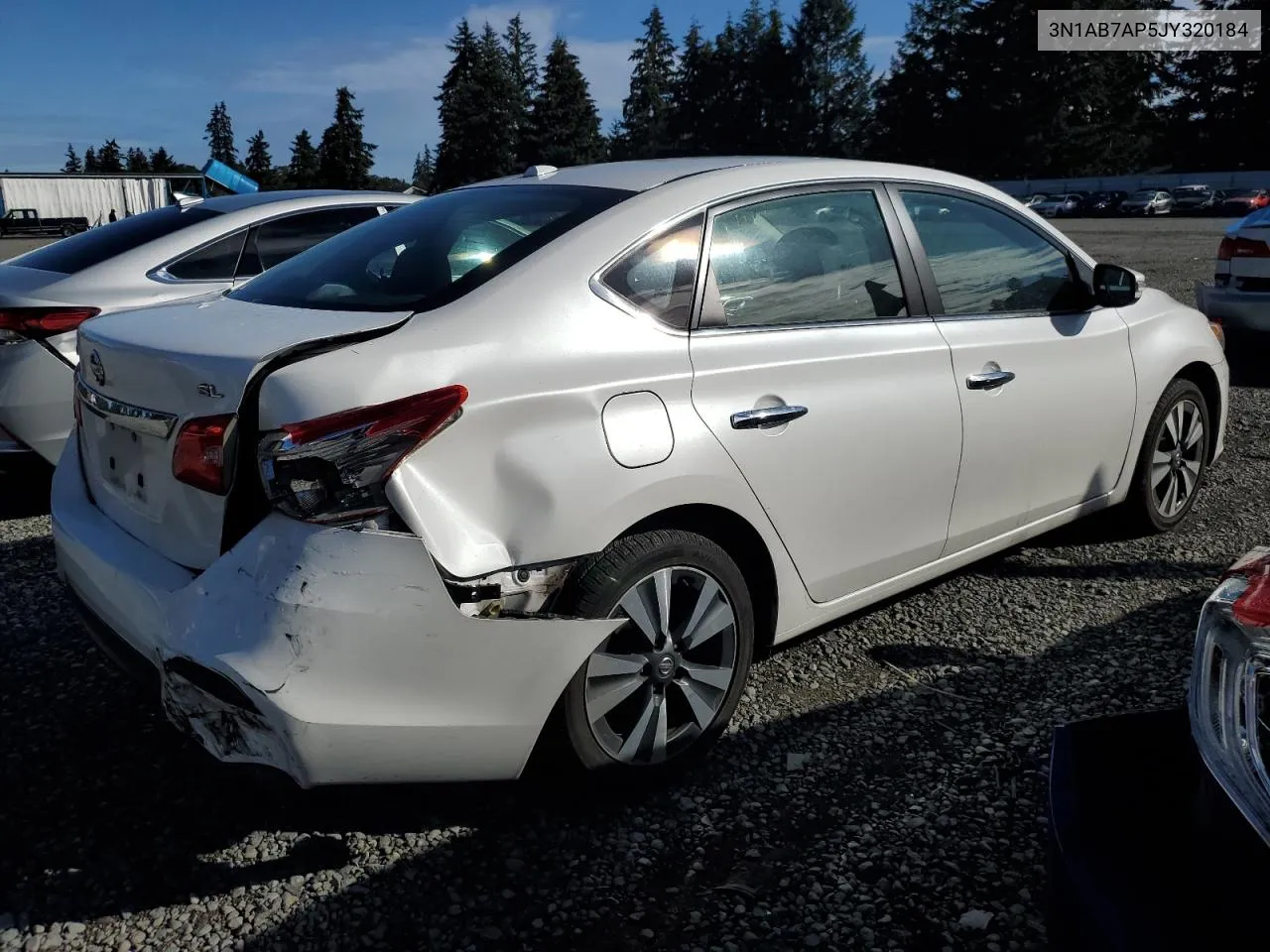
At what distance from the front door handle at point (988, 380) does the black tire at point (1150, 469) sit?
112cm

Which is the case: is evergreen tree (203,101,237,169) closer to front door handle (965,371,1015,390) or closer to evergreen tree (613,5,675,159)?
evergreen tree (613,5,675,159)

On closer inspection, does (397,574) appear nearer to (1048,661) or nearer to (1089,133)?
(1048,661)

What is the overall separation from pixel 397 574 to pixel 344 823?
0.89 meters

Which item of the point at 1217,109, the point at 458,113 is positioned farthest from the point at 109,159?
the point at 1217,109

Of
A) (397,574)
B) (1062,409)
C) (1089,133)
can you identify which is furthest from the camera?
(1089,133)

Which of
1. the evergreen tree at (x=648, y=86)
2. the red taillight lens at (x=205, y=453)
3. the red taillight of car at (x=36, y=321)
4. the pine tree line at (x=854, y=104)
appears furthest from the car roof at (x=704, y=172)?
the evergreen tree at (x=648, y=86)

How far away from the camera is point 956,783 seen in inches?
113

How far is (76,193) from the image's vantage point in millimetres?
54688

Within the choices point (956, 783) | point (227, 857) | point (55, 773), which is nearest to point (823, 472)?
point (956, 783)

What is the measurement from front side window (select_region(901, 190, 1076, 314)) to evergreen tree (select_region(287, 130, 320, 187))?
85.6 meters

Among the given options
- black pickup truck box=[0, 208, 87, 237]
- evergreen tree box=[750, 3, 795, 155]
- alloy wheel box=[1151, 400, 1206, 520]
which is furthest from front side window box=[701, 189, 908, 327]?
evergreen tree box=[750, 3, 795, 155]

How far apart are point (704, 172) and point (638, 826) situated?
5.95 feet

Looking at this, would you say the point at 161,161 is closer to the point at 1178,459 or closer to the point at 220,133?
the point at 220,133

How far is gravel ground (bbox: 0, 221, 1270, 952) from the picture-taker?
2.36m
